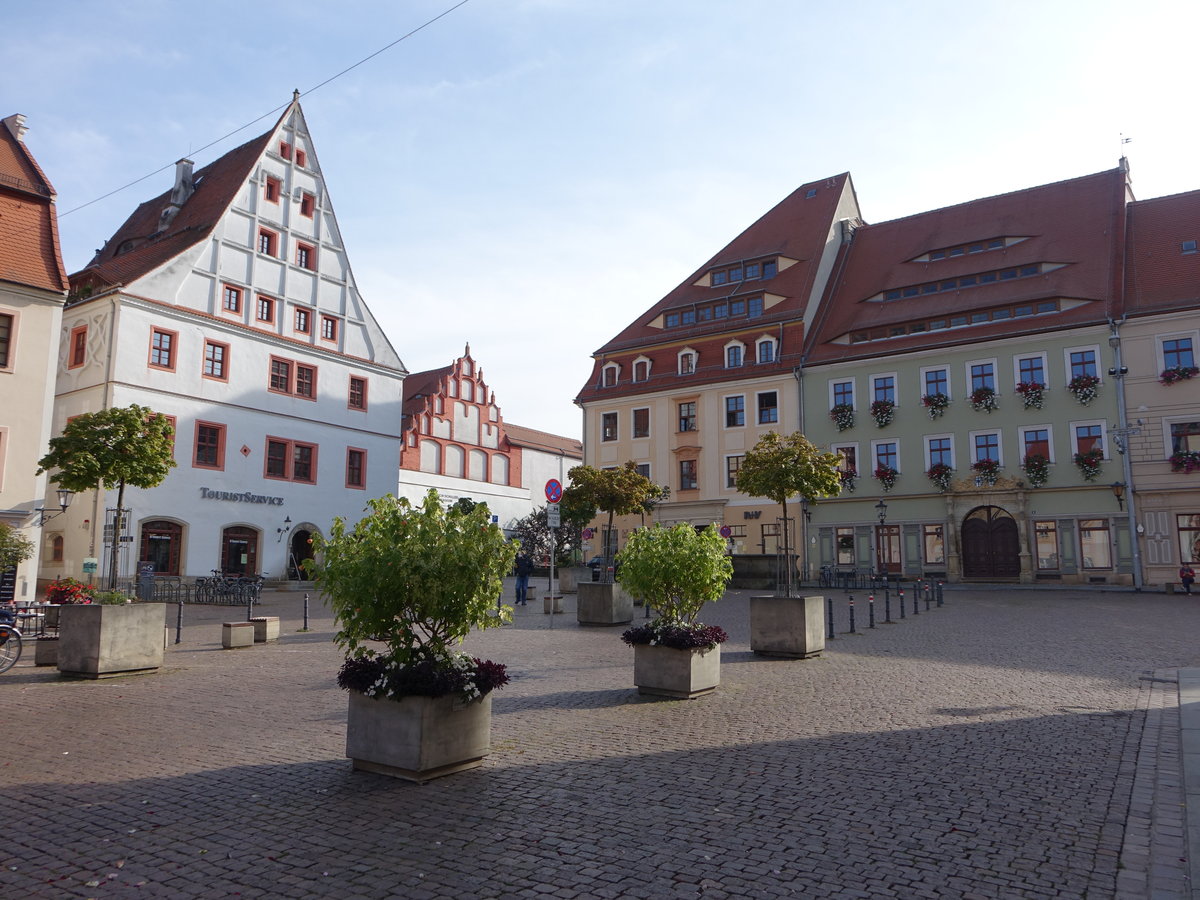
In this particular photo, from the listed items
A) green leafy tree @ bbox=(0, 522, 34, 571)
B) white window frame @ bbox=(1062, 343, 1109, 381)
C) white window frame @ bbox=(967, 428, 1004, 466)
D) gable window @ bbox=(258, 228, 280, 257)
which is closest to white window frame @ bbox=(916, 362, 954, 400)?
white window frame @ bbox=(967, 428, 1004, 466)

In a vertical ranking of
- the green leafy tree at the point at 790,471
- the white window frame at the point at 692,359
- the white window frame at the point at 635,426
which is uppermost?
the white window frame at the point at 692,359

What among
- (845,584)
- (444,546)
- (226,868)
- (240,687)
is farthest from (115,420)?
(845,584)

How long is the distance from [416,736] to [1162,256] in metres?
41.2

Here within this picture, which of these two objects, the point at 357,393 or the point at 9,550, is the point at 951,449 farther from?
the point at 9,550

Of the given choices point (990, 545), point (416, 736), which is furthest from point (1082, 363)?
point (416, 736)

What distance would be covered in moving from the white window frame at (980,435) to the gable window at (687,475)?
13481mm

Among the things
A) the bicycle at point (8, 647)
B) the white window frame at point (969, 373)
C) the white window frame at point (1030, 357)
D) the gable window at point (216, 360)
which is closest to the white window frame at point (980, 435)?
the white window frame at point (969, 373)

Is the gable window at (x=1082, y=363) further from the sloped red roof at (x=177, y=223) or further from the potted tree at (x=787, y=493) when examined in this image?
the sloped red roof at (x=177, y=223)

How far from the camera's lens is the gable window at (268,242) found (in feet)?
131

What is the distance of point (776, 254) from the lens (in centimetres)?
4734

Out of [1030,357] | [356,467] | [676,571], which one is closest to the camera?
[676,571]

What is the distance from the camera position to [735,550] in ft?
142

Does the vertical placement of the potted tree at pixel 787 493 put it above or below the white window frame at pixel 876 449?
below

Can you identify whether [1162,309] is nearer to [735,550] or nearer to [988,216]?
[988,216]
